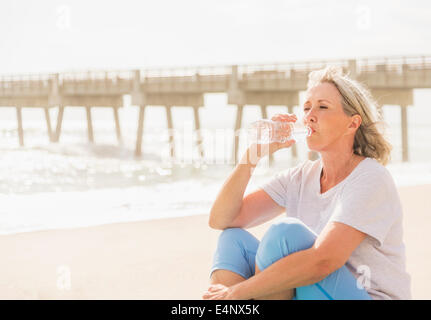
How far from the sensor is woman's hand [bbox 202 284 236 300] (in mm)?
1958

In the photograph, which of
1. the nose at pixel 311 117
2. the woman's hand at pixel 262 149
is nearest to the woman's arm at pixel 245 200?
the woman's hand at pixel 262 149

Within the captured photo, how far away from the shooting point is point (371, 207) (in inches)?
71.1

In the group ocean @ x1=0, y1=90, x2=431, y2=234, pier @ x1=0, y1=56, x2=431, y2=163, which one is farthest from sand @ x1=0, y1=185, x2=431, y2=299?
pier @ x1=0, y1=56, x2=431, y2=163

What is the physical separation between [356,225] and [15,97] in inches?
1276

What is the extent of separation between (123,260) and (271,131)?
94.2 inches

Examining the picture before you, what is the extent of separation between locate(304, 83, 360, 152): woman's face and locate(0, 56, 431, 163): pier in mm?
12416

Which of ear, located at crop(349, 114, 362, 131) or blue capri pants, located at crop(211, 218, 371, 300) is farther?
ear, located at crop(349, 114, 362, 131)

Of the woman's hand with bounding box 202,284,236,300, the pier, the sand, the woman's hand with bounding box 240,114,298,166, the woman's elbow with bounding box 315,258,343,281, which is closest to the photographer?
the woman's elbow with bounding box 315,258,343,281

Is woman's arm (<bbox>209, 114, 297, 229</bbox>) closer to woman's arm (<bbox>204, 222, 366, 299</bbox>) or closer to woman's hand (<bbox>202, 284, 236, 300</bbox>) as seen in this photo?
woman's hand (<bbox>202, 284, 236, 300</bbox>)

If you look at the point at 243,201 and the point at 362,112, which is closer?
the point at 362,112

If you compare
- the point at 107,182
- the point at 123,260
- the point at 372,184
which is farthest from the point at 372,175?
the point at 107,182

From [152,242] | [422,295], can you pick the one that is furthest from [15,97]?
[422,295]

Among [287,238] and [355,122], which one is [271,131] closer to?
[355,122]
